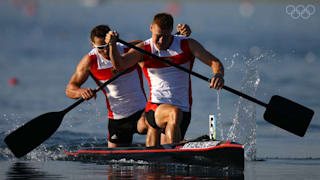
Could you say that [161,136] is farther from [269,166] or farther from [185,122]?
[269,166]

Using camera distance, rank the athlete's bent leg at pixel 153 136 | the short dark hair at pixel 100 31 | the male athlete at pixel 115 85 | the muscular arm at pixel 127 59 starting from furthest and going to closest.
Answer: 1. the male athlete at pixel 115 85
2. the short dark hair at pixel 100 31
3. the athlete's bent leg at pixel 153 136
4. the muscular arm at pixel 127 59

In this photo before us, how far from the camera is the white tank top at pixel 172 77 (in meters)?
10.6

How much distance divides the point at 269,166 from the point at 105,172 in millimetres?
2772

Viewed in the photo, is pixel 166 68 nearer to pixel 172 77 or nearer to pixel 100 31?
pixel 172 77

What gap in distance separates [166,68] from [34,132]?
7.97ft

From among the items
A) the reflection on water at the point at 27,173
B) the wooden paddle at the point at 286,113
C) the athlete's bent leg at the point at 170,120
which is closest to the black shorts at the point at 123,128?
the athlete's bent leg at the point at 170,120

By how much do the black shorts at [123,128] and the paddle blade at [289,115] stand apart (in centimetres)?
244

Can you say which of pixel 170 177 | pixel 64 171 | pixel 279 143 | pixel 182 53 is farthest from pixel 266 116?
pixel 279 143

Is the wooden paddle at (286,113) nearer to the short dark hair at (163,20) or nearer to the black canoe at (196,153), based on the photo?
the short dark hair at (163,20)

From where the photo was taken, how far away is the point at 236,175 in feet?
31.4

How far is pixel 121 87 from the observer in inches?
471

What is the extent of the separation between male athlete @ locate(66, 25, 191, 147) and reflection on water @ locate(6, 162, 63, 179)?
1.41 metres

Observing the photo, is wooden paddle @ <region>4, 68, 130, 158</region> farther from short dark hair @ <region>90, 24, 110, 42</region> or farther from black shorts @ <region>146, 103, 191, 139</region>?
black shorts @ <region>146, 103, 191, 139</region>

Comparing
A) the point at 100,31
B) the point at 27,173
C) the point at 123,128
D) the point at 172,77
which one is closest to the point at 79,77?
the point at 100,31
